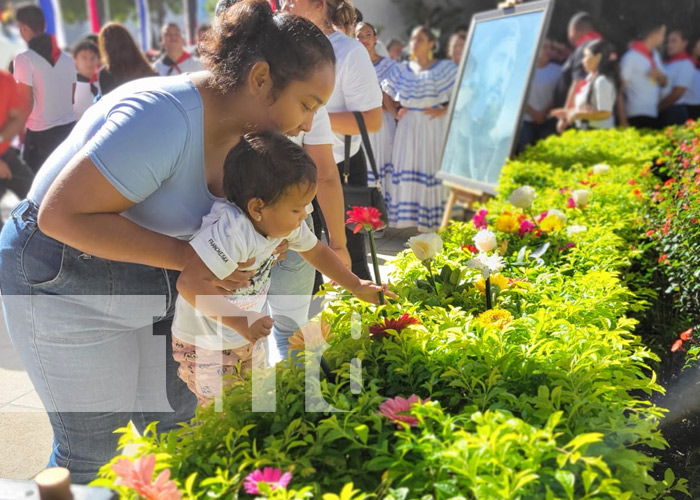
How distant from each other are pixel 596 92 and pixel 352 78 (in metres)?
4.69

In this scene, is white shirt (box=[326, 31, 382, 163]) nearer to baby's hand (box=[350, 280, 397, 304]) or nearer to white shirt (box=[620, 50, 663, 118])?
baby's hand (box=[350, 280, 397, 304])

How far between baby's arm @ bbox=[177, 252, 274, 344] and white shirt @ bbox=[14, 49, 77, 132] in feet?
14.5

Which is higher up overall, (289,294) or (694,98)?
(694,98)

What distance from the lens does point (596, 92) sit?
6.81 m

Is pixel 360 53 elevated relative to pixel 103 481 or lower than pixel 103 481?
elevated

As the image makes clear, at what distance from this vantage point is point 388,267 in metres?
2.68

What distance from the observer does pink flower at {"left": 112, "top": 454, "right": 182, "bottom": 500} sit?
3.49ft

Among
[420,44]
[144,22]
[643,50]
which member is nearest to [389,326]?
[420,44]

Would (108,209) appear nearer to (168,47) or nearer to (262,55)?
(262,55)

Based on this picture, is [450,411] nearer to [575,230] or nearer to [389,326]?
[389,326]

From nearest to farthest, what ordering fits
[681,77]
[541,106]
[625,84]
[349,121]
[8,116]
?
[349,121], [8,116], [625,84], [541,106], [681,77]

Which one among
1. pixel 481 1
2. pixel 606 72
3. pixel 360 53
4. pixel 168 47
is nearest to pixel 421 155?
pixel 606 72

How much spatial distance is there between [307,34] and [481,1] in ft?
42.6

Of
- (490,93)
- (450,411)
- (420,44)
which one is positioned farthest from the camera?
(420,44)
